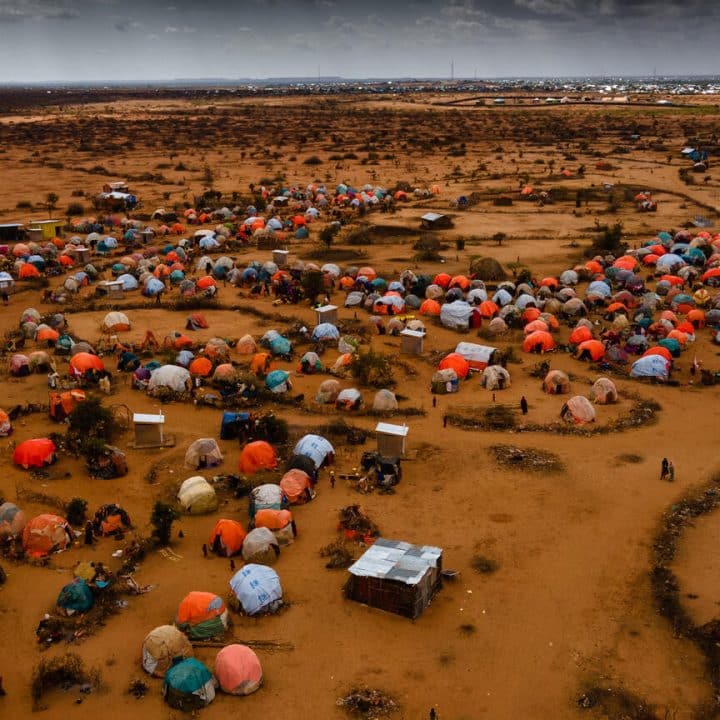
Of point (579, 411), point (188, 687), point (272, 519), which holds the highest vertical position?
point (579, 411)

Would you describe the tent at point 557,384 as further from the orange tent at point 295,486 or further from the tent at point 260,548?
the tent at point 260,548

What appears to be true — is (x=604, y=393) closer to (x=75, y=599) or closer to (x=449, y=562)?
(x=449, y=562)

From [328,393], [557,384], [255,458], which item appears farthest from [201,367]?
[557,384]

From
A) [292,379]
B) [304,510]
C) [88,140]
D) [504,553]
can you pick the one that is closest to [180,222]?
[292,379]

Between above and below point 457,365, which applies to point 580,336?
above

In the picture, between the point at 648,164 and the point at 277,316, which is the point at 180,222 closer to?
the point at 277,316

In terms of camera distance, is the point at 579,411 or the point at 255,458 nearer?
the point at 255,458

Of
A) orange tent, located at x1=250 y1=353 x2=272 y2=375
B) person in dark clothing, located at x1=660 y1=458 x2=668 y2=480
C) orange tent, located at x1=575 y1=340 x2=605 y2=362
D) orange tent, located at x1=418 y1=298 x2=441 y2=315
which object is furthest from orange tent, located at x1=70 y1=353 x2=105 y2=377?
person in dark clothing, located at x1=660 y1=458 x2=668 y2=480

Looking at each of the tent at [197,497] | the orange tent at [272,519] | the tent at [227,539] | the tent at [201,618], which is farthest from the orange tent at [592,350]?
the tent at [201,618]
